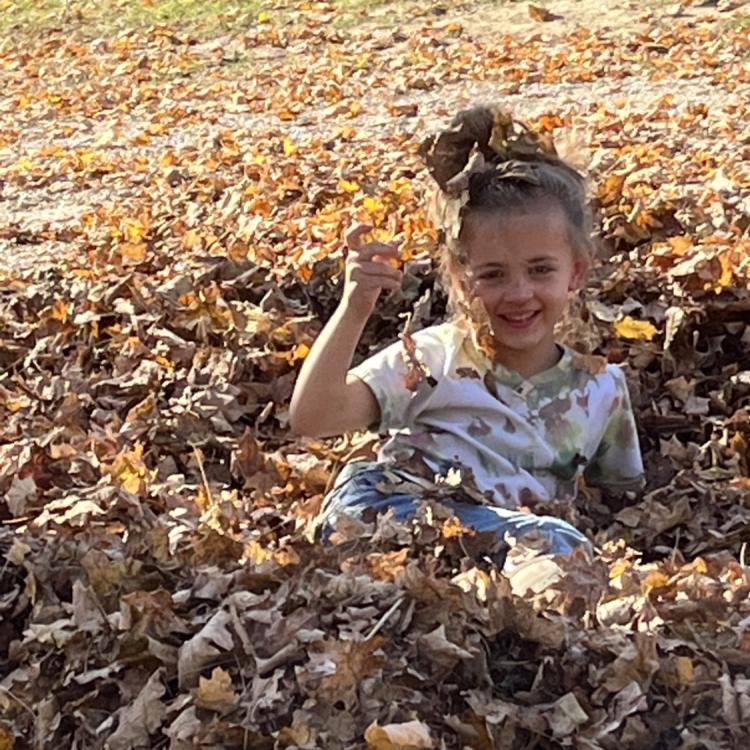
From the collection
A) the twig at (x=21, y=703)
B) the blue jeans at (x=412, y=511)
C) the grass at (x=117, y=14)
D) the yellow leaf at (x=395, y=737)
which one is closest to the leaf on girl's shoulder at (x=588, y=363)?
the blue jeans at (x=412, y=511)

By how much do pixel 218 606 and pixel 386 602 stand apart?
14.8 inches

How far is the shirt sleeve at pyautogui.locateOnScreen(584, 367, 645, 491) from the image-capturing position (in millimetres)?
4133

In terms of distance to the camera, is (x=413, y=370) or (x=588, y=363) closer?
(x=413, y=370)

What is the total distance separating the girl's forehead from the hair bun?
0.56 feet

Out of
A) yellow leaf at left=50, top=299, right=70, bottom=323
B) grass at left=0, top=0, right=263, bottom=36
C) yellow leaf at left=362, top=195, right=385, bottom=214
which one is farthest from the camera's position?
grass at left=0, top=0, right=263, bottom=36

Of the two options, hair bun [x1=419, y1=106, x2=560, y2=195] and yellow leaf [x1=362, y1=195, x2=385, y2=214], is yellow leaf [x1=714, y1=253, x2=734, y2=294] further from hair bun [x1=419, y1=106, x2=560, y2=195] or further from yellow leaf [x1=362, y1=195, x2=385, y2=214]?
yellow leaf [x1=362, y1=195, x2=385, y2=214]

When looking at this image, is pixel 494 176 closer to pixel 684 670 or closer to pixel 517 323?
pixel 517 323

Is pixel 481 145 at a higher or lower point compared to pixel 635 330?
higher

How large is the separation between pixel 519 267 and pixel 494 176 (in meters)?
0.27

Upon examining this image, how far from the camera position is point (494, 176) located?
12.5 feet

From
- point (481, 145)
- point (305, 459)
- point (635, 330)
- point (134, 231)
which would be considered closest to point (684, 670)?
point (481, 145)

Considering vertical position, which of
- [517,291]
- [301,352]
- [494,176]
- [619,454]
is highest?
[494,176]

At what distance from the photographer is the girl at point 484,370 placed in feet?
12.1

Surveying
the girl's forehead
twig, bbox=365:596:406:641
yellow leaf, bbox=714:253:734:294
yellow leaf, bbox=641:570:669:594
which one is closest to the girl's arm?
the girl's forehead
